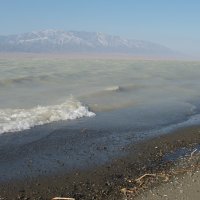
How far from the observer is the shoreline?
28.9 feet

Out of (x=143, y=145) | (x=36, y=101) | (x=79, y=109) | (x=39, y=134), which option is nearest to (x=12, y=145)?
(x=39, y=134)

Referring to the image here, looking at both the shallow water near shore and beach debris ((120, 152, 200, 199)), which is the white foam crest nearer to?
the shallow water near shore

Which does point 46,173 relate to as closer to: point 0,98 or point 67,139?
point 67,139

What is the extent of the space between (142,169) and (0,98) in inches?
558

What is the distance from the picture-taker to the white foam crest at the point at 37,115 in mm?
14570

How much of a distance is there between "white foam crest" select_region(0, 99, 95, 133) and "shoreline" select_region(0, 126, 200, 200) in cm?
413

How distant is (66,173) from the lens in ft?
32.9

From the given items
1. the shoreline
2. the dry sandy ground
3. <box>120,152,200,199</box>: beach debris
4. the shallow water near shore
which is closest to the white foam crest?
the shallow water near shore

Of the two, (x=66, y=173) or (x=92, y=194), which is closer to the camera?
(x=92, y=194)

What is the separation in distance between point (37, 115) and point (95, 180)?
294 inches

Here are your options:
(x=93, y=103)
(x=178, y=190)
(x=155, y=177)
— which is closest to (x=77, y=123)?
(x=93, y=103)

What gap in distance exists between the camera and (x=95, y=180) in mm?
9586

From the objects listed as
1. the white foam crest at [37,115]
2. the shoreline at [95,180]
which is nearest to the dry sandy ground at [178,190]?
the shoreline at [95,180]

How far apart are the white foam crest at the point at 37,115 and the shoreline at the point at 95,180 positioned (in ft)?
13.6
